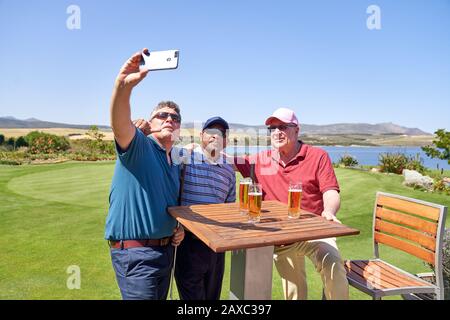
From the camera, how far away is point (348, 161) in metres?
19.6

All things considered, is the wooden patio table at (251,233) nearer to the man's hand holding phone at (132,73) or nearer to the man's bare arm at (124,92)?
the man's bare arm at (124,92)

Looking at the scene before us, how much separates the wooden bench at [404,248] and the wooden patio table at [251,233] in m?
0.89

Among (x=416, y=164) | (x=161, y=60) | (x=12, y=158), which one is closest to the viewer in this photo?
(x=161, y=60)

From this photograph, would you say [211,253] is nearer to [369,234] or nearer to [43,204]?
[369,234]

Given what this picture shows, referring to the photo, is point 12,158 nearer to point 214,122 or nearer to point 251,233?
point 214,122

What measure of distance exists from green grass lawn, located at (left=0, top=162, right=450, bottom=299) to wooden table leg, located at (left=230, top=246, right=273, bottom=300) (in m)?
1.54

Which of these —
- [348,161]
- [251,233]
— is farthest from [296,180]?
[348,161]

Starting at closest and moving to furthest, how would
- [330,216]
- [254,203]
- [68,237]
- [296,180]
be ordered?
[254,203] < [330,216] < [296,180] < [68,237]

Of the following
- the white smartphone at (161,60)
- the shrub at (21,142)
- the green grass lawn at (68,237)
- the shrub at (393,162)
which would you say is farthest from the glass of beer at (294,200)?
the shrub at (21,142)

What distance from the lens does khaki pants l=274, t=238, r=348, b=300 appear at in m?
2.73

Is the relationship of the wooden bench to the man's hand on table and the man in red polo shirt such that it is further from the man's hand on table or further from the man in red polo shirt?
the man's hand on table

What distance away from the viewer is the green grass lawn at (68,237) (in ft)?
12.9

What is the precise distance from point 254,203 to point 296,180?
3.67 feet

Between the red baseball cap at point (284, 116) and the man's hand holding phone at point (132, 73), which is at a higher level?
the man's hand holding phone at point (132, 73)
